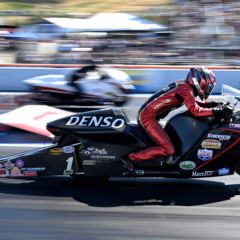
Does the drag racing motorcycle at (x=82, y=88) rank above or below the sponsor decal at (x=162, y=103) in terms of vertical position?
below

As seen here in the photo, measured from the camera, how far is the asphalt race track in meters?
5.18

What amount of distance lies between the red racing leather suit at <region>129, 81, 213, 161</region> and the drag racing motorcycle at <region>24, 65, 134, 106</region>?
749 cm

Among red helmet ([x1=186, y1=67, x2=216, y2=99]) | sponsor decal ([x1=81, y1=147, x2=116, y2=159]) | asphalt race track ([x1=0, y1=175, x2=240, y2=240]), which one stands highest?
red helmet ([x1=186, y1=67, x2=216, y2=99])

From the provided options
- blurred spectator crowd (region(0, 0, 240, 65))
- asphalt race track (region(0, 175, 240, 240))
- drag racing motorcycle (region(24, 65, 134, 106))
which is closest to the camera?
asphalt race track (region(0, 175, 240, 240))

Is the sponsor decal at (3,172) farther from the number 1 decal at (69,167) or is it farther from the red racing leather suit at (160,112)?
the red racing leather suit at (160,112)

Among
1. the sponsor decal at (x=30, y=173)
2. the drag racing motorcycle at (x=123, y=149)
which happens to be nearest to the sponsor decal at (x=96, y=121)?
the drag racing motorcycle at (x=123, y=149)

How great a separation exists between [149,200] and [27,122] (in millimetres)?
3973

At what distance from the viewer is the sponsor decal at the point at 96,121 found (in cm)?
678

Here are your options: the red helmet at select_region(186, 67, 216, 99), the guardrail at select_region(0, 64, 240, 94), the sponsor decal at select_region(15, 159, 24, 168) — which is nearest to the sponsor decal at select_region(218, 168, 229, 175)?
the red helmet at select_region(186, 67, 216, 99)

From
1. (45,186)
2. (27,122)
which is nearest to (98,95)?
(27,122)

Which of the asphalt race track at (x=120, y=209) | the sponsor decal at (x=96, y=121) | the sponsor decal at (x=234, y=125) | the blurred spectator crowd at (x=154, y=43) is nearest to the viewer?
the asphalt race track at (x=120, y=209)

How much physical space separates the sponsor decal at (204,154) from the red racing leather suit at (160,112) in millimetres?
316

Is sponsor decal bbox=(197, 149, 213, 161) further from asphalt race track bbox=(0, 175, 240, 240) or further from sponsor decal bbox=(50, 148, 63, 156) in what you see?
sponsor decal bbox=(50, 148, 63, 156)

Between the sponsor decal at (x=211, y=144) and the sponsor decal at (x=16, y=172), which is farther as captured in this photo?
the sponsor decal at (x=16, y=172)
